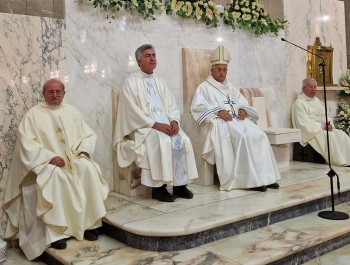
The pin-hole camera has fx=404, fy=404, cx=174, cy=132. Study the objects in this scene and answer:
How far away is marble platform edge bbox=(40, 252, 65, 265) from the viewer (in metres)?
3.26

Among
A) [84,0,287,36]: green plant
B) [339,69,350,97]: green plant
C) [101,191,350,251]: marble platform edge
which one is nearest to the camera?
[101,191,350,251]: marble platform edge

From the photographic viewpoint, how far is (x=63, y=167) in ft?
11.6

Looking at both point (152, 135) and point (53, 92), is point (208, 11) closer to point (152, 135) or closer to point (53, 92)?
point (152, 135)

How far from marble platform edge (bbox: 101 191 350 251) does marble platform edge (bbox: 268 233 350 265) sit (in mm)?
501

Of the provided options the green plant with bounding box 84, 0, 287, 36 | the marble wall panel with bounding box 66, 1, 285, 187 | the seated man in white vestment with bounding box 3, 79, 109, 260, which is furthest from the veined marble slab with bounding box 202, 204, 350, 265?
the green plant with bounding box 84, 0, 287, 36

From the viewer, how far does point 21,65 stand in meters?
4.07

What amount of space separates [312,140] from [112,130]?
3.23 metres

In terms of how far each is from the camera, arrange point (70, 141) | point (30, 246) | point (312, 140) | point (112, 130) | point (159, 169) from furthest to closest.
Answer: point (312, 140) < point (112, 130) < point (159, 169) < point (70, 141) < point (30, 246)

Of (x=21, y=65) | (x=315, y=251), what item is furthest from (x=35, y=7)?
(x=315, y=251)

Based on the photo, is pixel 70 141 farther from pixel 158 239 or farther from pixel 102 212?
pixel 158 239

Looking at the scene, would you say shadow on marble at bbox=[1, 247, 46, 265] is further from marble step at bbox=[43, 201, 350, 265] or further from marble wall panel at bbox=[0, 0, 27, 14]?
marble wall panel at bbox=[0, 0, 27, 14]

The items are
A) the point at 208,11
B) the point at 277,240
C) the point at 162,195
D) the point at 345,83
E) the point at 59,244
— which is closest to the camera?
the point at 59,244

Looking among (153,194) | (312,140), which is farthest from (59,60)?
(312,140)

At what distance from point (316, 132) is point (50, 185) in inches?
167
